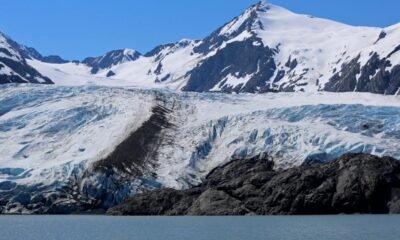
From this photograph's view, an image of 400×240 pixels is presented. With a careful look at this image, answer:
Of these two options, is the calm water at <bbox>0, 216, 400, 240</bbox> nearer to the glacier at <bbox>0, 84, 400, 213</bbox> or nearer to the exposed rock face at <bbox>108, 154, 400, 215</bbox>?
the exposed rock face at <bbox>108, 154, 400, 215</bbox>

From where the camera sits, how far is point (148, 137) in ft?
298

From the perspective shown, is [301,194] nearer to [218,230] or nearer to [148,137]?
[218,230]

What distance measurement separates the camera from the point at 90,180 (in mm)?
80000

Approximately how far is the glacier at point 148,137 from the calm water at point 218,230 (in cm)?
2089

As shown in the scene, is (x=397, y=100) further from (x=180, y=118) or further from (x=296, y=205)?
(x=296, y=205)

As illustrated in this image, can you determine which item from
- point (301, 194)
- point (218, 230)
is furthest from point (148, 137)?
point (218, 230)

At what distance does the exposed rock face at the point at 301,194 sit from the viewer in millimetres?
68125

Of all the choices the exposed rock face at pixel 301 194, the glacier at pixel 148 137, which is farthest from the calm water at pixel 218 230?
the glacier at pixel 148 137

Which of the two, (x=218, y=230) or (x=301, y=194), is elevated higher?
(x=301, y=194)

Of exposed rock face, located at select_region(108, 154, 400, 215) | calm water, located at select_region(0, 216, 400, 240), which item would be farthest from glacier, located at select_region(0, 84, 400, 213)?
calm water, located at select_region(0, 216, 400, 240)

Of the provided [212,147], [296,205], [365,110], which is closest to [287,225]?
[296,205]

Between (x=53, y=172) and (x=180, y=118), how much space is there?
909 inches

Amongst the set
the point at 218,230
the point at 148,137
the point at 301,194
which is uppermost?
the point at 148,137

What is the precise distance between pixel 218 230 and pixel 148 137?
141ft
